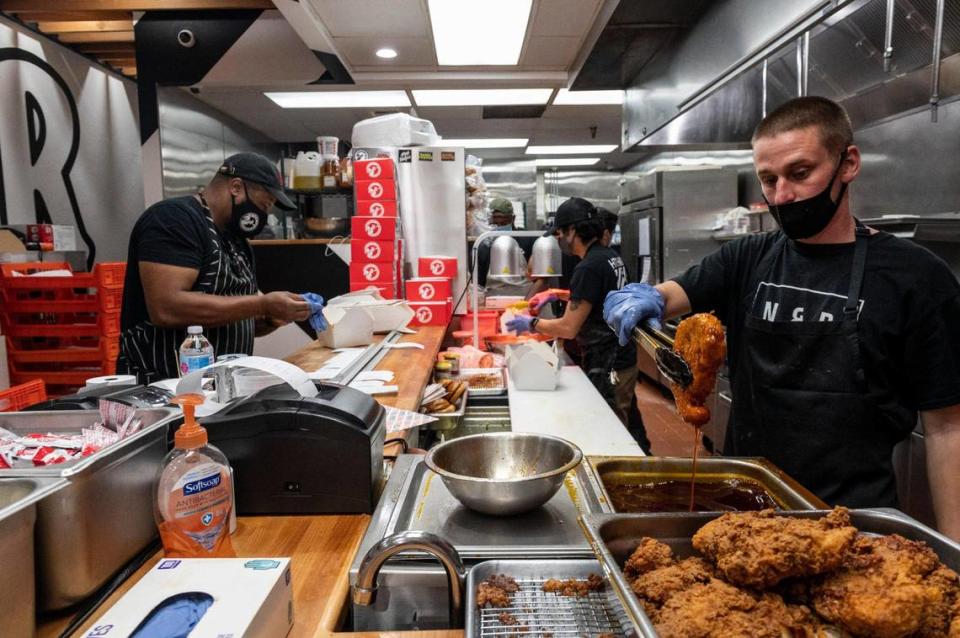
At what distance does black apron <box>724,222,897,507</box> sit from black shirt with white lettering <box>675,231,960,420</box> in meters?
0.03

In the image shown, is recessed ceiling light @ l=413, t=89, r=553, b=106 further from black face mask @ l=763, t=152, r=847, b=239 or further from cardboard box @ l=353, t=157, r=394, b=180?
black face mask @ l=763, t=152, r=847, b=239

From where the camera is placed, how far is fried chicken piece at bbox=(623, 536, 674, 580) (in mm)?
826

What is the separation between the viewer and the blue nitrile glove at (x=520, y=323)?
3738 millimetres

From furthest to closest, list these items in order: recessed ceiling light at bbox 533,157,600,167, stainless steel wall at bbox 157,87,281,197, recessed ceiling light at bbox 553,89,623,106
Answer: recessed ceiling light at bbox 533,157,600,167
recessed ceiling light at bbox 553,89,623,106
stainless steel wall at bbox 157,87,281,197

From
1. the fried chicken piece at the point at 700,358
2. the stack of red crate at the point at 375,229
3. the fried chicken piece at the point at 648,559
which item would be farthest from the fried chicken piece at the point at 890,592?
the stack of red crate at the point at 375,229

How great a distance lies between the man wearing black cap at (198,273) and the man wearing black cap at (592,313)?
1.61 meters

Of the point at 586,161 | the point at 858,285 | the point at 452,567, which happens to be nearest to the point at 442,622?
the point at 452,567

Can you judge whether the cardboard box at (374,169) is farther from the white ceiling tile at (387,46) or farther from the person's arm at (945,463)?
the person's arm at (945,463)

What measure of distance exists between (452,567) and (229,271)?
2.06 meters

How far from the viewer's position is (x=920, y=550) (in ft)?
2.45

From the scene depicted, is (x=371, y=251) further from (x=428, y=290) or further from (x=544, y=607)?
(x=544, y=607)

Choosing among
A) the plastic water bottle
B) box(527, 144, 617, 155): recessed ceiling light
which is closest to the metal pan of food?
the plastic water bottle

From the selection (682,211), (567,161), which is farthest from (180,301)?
(567,161)

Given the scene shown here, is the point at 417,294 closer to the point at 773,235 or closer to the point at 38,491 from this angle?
the point at 773,235
